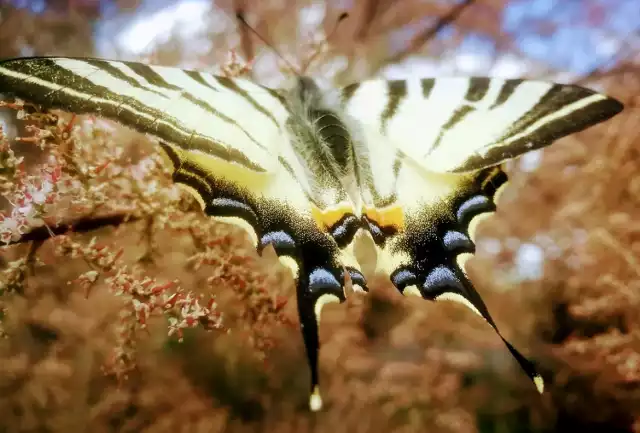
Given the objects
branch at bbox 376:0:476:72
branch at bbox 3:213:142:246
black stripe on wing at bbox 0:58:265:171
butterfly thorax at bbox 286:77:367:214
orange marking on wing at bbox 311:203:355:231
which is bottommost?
branch at bbox 3:213:142:246

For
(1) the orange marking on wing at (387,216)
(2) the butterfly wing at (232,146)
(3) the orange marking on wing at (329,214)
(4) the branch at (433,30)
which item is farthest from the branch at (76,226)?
(4) the branch at (433,30)

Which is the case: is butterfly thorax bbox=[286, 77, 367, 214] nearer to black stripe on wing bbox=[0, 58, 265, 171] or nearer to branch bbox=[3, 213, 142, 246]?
black stripe on wing bbox=[0, 58, 265, 171]

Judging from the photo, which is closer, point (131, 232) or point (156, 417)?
point (131, 232)

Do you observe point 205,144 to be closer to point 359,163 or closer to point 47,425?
point 359,163

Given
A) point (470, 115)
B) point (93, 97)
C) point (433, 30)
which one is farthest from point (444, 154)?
point (433, 30)

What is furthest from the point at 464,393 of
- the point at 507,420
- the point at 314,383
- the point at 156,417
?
the point at 314,383

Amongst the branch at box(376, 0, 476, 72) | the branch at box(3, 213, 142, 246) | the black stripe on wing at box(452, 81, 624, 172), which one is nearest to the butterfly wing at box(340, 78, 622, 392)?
the black stripe on wing at box(452, 81, 624, 172)
